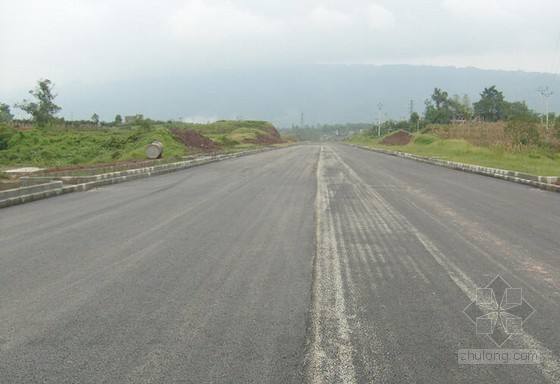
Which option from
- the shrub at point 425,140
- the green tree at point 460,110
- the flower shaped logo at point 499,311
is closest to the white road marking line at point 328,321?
the flower shaped logo at point 499,311

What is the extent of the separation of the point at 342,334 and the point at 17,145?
4024 centimetres

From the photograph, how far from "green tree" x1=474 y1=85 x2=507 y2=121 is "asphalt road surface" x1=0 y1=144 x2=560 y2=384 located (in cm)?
10720


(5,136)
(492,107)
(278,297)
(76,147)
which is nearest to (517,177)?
(278,297)

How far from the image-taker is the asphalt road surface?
363 cm

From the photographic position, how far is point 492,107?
108 m

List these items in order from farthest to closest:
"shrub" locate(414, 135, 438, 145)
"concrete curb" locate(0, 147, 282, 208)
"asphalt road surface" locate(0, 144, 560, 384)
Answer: "shrub" locate(414, 135, 438, 145) < "concrete curb" locate(0, 147, 282, 208) < "asphalt road surface" locate(0, 144, 560, 384)

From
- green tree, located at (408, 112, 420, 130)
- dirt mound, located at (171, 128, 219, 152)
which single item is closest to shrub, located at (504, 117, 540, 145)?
dirt mound, located at (171, 128, 219, 152)

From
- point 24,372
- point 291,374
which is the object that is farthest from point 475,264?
point 24,372

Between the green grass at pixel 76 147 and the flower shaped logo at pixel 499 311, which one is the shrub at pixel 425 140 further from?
the flower shaped logo at pixel 499 311

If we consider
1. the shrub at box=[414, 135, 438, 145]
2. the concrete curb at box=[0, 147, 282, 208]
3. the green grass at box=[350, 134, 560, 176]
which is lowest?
the green grass at box=[350, 134, 560, 176]

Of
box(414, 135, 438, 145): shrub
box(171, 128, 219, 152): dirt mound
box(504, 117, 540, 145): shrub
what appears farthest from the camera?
box(414, 135, 438, 145): shrub

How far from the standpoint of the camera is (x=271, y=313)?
183 inches

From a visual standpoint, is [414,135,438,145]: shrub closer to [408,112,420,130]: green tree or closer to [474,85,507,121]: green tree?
[408,112,420,130]: green tree

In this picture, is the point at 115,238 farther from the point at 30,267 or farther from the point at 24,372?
the point at 24,372
